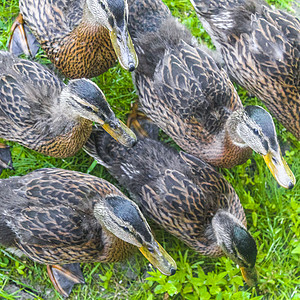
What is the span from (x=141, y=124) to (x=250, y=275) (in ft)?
5.30

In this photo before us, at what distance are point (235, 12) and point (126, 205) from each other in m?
1.99

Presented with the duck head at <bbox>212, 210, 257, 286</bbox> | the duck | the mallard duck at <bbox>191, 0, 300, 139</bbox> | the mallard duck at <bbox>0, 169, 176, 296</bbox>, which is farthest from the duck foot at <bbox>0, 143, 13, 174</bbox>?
the mallard duck at <bbox>191, 0, 300, 139</bbox>

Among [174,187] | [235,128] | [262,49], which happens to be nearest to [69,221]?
[174,187]

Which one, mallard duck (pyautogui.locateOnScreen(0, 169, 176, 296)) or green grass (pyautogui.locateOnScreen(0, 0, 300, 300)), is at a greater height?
mallard duck (pyautogui.locateOnScreen(0, 169, 176, 296))

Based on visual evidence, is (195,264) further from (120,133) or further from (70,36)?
(70,36)

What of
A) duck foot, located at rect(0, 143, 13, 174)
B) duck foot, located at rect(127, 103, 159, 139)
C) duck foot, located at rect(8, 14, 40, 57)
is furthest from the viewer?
duck foot, located at rect(8, 14, 40, 57)

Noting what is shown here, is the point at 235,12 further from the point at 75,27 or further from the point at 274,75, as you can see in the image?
the point at 75,27

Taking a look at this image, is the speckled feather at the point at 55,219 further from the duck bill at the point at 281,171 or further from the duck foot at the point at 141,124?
the duck bill at the point at 281,171

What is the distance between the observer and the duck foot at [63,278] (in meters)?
3.58

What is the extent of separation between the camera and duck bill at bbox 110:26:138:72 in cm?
319

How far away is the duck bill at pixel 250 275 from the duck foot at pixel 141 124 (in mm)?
1414

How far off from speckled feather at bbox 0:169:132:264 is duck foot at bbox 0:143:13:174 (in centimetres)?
51

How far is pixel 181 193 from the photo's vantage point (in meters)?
3.29

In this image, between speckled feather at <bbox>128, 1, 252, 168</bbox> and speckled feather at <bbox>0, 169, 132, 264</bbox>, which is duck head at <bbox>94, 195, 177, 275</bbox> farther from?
speckled feather at <bbox>128, 1, 252, 168</bbox>
